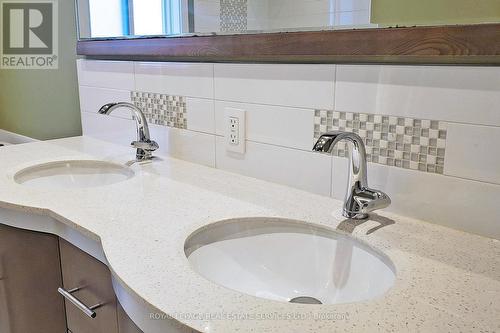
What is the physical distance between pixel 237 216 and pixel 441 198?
0.38m

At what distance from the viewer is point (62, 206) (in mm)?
979

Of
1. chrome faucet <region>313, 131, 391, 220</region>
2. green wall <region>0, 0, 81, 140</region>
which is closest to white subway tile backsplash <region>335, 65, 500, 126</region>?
chrome faucet <region>313, 131, 391, 220</region>

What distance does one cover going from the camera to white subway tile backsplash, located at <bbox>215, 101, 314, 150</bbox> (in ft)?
3.45

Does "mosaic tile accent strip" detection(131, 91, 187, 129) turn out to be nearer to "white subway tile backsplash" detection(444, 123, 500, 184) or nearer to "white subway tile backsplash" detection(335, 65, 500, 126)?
"white subway tile backsplash" detection(335, 65, 500, 126)

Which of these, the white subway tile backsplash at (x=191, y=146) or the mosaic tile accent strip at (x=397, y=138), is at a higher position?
the mosaic tile accent strip at (x=397, y=138)

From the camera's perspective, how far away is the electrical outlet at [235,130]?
3.91 feet

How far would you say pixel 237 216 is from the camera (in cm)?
92

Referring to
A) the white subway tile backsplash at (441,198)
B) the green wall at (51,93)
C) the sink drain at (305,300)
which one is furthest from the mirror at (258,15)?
the sink drain at (305,300)

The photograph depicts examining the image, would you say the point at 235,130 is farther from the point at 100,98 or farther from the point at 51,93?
the point at 51,93

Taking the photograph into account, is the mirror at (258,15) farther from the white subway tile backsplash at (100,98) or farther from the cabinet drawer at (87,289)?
the cabinet drawer at (87,289)

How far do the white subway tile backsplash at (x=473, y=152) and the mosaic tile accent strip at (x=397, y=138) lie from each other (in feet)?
0.06

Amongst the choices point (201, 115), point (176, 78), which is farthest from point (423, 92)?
point (176, 78)

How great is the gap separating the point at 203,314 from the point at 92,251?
38cm

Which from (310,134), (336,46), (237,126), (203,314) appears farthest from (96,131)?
(203,314)
